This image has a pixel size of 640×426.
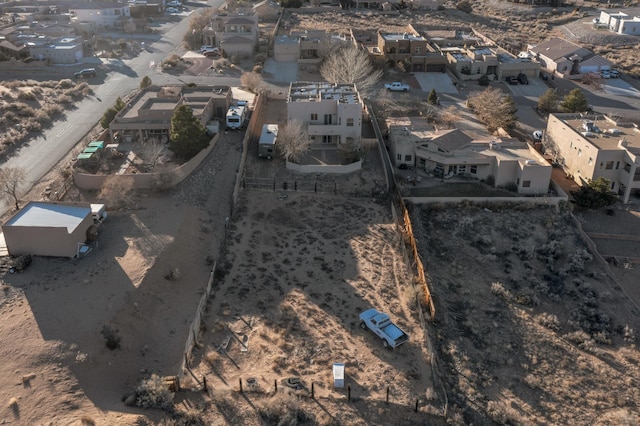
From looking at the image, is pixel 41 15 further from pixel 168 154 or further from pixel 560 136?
pixel 560 136

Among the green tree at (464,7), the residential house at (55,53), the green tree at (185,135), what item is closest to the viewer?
the green tree at (185,135)

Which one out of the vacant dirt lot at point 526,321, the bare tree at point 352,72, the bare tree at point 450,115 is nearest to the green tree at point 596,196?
the vacant dirt lot at point 526,321

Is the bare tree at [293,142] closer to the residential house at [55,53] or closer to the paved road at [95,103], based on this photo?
the paved road at [95,103]

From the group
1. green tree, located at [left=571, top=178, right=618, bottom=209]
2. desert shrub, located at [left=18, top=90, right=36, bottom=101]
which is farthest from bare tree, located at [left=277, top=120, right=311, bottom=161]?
desert shrub, located at [left=18, top=90, right=36, bottom=101]

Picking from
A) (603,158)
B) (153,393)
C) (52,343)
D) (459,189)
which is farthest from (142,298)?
(603,158)

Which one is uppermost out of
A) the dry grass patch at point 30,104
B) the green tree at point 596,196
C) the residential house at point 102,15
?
the residential house at point 102,15

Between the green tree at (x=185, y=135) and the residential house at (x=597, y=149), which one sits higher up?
the green tree at (x=185, y=135)

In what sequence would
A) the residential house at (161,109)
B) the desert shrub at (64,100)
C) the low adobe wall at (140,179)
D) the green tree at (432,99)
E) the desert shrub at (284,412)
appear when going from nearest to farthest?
the desert shrub at (284,412) < the low adobe wall at (140,179) < the residential house at (161,109) < the desert shrub at (64,100) < the green tree at (432,99)
